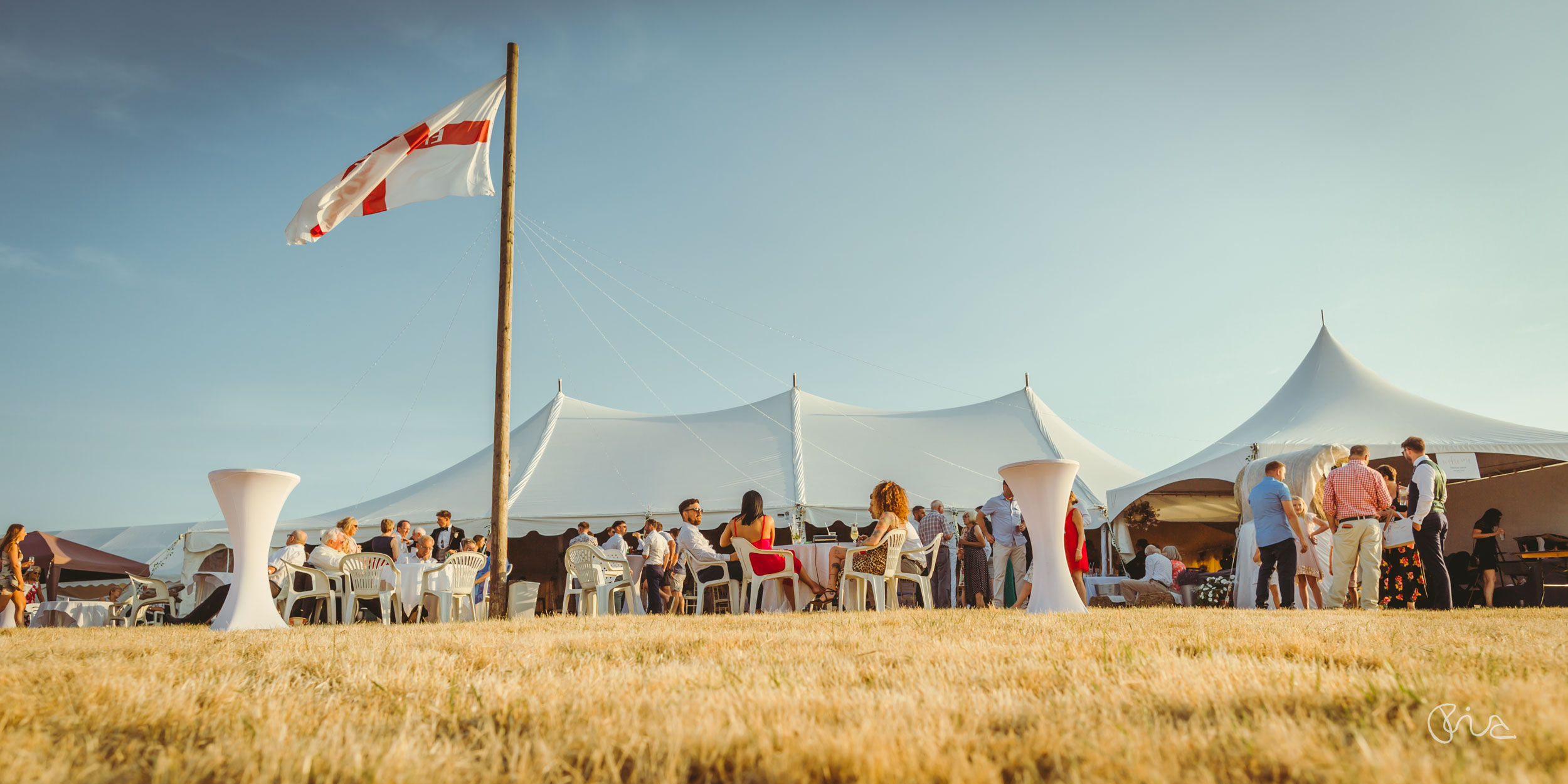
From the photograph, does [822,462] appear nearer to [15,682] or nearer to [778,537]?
[778,537]

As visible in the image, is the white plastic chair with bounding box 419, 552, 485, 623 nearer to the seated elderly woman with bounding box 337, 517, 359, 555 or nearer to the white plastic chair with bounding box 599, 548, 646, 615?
the seated elderly woman with bounding box 337, 517, 359, 555

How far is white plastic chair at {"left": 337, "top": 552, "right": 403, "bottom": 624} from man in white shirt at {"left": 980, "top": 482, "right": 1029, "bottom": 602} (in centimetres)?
583

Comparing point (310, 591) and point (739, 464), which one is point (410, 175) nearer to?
point (310, 591)

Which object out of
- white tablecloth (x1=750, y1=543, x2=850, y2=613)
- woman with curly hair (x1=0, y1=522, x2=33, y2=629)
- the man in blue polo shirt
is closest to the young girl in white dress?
the man in blue polo shirt

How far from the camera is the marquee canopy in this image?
12586mm

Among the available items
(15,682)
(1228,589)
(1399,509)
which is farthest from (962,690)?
(1228,589)

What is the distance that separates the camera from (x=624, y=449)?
14500mm

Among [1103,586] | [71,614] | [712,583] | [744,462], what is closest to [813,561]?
[712,583]

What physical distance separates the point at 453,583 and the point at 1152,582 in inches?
316

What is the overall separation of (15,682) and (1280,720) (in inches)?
108

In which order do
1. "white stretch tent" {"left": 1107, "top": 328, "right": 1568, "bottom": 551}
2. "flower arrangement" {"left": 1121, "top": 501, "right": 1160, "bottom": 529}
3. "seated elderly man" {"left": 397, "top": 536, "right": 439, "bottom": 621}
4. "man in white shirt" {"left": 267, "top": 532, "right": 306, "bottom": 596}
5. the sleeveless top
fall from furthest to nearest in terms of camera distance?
"flower arrangement" {"left": 1121, "top": 501, "right": 1160, "bottom": 529} < "white stretch tent" {"left": 1107, "top": 328, "right": 1568, "bottom": 551} < "seated elderly man" {"left": 397, "top": 536, "right": 439, "bottom": 621} < "man in white shirt" {"left": 267, "top": 532, "right": 306, "bottom": 596} < the sleeveless top

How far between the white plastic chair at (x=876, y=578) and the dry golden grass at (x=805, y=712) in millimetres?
4011

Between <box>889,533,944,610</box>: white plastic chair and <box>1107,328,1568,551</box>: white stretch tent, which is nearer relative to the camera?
<box>889,533,944,610</box>: white plastic chair

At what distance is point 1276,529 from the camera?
664cm
